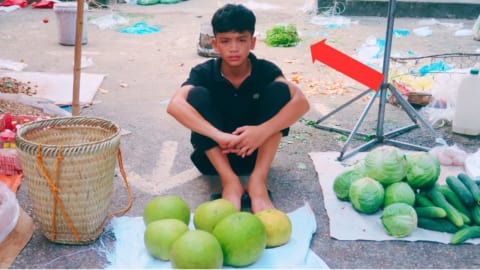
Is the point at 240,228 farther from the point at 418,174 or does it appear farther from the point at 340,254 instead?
the point at 418,174

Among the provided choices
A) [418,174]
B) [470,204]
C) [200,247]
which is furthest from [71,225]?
[470,204]

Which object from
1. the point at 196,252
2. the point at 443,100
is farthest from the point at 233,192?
the point at 443,100

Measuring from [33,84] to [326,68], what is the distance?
10.9 feet

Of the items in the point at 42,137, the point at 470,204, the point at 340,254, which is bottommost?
the point at 340,254

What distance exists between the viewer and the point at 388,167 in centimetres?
289

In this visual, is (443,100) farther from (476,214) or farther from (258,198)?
(258,198)

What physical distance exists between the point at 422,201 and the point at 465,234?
0.28 metres

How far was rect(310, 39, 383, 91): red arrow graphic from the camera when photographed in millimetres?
4332

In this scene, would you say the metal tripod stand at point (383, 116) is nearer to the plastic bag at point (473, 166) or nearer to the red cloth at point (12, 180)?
the plastic bag at point (473, 166)

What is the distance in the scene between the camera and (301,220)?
283 centimetres

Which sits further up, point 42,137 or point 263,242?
point 42,137

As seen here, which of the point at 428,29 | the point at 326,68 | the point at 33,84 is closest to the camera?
the point at 33,84

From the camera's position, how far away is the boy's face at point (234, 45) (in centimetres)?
300

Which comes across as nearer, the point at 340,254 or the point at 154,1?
the point at 340,254
